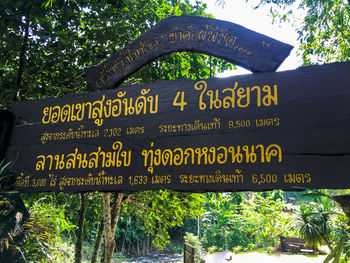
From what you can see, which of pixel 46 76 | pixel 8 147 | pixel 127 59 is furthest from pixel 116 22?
pixel 8 147

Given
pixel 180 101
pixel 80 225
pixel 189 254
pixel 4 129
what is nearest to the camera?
pixel 180 101

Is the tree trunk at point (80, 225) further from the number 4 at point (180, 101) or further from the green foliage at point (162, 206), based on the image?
the number 4 at point (180, 101)

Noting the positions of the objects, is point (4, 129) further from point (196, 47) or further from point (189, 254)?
point (189, 254)

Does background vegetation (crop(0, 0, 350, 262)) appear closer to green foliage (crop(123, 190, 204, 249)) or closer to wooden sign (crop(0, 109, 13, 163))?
green foliage (crop(123, 190, 204, 249))

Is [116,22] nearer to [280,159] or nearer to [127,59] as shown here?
[127,59]

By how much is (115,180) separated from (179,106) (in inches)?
36.1

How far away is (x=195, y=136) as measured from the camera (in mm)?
2654

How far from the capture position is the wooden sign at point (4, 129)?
3.27 m

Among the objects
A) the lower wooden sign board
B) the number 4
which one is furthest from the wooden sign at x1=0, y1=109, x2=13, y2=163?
the number 4

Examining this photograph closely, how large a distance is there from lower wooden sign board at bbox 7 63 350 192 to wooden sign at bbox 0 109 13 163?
0.25 ft

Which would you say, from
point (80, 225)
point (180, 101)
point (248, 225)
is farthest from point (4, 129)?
point (248, 225)

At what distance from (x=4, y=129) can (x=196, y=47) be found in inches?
90.3

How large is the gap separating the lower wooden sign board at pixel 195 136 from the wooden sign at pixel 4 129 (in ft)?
0.25

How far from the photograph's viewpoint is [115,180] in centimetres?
277
